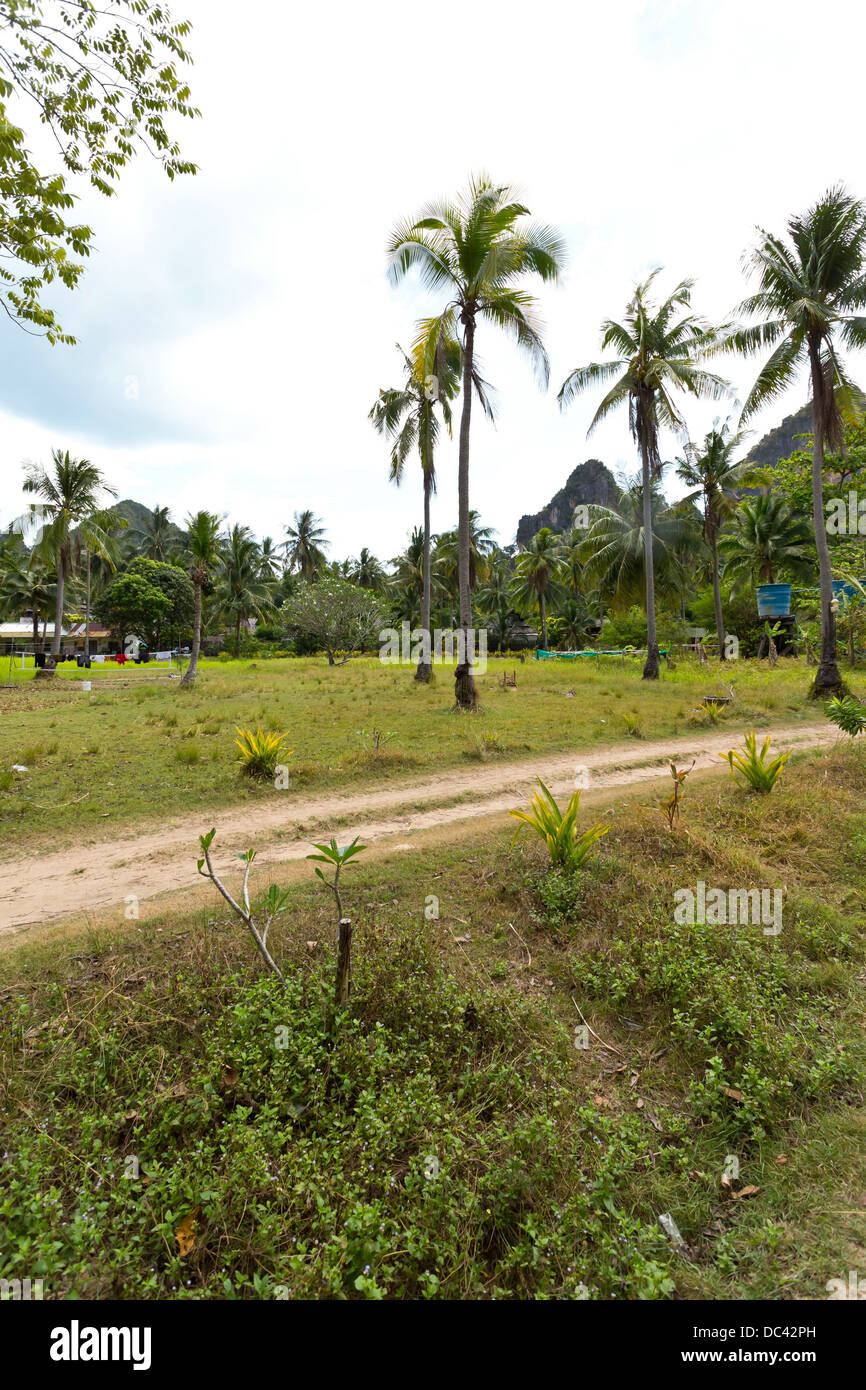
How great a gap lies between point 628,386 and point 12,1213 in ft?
82.6

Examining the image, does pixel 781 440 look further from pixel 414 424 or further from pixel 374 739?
pixel 374 739

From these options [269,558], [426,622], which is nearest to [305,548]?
[269,558]

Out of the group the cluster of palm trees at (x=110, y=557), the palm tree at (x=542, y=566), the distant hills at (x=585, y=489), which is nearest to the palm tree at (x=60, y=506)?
the cluster of palm trees at (x=110, y=557)

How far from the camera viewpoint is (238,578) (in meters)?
49.8

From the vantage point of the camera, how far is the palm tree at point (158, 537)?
65375 millimetres

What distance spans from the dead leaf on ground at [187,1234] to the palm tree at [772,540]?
3841cm

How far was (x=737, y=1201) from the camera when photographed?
105 inches

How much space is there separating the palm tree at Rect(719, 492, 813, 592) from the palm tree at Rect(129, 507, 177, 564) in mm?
54525

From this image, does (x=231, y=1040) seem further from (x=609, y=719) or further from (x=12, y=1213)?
(x=609, y=719)

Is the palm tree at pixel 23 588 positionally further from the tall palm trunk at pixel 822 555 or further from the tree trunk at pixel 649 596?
the tall palm trunk at pixel 822 555

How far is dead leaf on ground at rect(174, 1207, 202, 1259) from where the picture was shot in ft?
7.62
